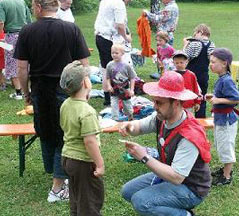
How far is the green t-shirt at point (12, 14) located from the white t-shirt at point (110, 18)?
1.57 metres

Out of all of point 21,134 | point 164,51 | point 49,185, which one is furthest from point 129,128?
point 164,51

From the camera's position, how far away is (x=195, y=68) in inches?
259

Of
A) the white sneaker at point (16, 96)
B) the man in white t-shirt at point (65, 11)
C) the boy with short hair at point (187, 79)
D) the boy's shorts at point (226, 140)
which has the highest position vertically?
the man in white t-shirt at point (65, 11)

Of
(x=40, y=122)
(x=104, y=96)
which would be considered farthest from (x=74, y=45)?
(x=104, y=96)

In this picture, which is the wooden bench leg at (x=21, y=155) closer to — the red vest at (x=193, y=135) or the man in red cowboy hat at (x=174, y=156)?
the man in red cowboy hat at (x=174, y=156)

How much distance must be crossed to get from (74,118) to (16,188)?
154cm

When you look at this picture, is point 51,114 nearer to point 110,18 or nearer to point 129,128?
point 129,128

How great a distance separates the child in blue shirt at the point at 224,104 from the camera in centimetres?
451

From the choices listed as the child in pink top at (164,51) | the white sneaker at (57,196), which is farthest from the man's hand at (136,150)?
the child in pink top at (164,51)

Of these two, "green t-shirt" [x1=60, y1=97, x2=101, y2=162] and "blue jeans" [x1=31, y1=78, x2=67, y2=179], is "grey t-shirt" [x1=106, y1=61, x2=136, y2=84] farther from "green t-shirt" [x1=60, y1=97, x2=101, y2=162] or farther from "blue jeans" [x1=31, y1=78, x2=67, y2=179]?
"green t-shirt" [x1=60, y1=97, x2=101, y2=162]

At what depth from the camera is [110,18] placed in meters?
7.23

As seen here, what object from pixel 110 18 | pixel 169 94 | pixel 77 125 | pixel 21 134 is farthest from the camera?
pixel 110 18

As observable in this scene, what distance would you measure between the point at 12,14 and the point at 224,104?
479cm

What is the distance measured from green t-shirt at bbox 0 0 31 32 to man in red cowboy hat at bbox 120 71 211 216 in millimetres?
5037
